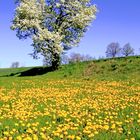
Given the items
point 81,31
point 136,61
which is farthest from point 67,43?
point 136,61

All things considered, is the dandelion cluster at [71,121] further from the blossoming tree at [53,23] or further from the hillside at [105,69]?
the blossoming tree at [53,23]

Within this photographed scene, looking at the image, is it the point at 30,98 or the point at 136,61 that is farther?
the point at 136,61

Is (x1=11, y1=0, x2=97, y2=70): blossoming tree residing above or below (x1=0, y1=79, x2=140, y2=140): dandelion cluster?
above

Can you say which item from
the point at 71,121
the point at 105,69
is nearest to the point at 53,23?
the point at 105,69

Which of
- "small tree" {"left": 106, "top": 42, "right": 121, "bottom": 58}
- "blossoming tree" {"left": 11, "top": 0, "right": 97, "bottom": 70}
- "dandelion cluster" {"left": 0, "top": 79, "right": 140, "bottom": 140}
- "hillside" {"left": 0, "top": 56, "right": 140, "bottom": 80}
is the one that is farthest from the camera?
"small tree" {"left": 106, "top": 42, "right": 121, "bottom": 58}

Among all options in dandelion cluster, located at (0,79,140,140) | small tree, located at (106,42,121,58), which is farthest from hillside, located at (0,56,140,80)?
small tree, located at (106,42,121,58)

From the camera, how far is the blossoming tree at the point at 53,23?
168 feet

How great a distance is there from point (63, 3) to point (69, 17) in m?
2.00

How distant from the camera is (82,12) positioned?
5297cm

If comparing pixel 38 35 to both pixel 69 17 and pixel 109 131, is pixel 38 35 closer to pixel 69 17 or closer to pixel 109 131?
pixel 69 17

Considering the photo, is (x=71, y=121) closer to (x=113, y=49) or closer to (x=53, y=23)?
(x=53, y=23)

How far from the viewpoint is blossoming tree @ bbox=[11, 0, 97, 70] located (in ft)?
168

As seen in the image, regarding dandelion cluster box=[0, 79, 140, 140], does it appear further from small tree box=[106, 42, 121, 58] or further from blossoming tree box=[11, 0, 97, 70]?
small tree box=[106, 42, 121, 58]

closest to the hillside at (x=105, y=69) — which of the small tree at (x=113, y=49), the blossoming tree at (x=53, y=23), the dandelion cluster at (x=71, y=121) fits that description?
the blossoming tree at (x=53, y=23)
